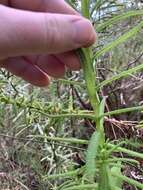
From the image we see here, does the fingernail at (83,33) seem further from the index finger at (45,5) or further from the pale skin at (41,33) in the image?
the index finger at (45,5)

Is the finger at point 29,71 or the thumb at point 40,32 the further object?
the finger at point 29,71

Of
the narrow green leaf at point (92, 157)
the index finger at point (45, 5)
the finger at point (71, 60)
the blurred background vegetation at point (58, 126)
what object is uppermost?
the index finger at point (45, 5)

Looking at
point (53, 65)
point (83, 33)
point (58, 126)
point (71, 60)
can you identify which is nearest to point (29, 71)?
point (53, 65)

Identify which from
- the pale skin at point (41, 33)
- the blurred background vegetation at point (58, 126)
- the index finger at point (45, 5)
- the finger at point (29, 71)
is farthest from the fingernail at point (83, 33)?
the blurred background vegetation at point (58, 126)

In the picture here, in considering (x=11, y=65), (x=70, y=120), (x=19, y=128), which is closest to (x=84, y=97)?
(x=70, y=120)

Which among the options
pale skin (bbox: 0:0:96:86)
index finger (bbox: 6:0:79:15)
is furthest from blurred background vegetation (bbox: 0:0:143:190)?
pale skin (bbox: 0:0:96:86)

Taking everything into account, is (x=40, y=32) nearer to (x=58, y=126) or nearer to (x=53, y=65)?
(x=53, y=65)

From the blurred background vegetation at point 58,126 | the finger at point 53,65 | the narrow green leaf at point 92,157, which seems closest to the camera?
the narrow green leaf at point 92,157

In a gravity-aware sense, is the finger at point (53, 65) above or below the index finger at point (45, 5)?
below
